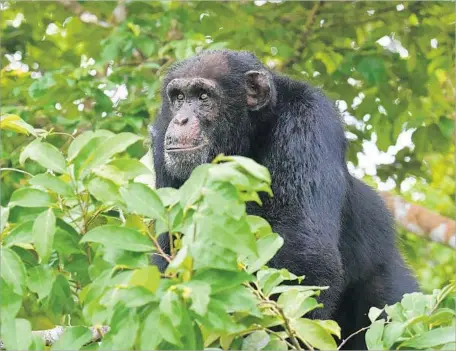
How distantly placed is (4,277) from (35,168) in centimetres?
330

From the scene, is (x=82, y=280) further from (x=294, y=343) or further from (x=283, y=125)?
(x=283, y=125)

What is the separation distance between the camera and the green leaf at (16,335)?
8.86 ft

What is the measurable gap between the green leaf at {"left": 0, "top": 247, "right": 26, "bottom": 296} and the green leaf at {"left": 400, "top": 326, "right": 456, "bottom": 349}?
1239mm

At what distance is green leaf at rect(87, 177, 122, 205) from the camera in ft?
8.73

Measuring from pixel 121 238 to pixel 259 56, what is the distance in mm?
5020

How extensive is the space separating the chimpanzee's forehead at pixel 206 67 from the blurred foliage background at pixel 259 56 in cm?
81

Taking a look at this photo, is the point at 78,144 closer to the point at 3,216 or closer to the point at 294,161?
the point at 3,216

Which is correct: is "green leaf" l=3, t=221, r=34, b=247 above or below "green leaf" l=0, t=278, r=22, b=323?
above

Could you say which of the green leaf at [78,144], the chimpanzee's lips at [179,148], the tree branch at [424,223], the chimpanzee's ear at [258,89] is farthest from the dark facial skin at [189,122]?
the tree branch at [424,223]

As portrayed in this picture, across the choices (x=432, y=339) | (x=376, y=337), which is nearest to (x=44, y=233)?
(x=376, y=337)

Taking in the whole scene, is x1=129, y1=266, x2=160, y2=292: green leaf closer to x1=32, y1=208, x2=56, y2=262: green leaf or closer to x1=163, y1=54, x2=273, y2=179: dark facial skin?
x1=32, y1=208, x2=56, y2=262: green leaf

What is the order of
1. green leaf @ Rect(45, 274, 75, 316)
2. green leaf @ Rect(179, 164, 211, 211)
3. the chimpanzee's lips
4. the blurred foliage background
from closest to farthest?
green leaf @ Rect(179, 164, 211, 211) → green leaf @ Rect(45, 274, 75, 316) → the chimpanzee's lips → the blurred foliage background

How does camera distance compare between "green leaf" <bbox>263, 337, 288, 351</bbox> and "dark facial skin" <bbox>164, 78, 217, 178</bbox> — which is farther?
"dark facial skin" <bbox>164, 78, 217, 178</bbox>

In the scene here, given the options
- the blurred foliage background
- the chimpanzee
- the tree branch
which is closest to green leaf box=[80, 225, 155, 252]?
the chimpanzee
